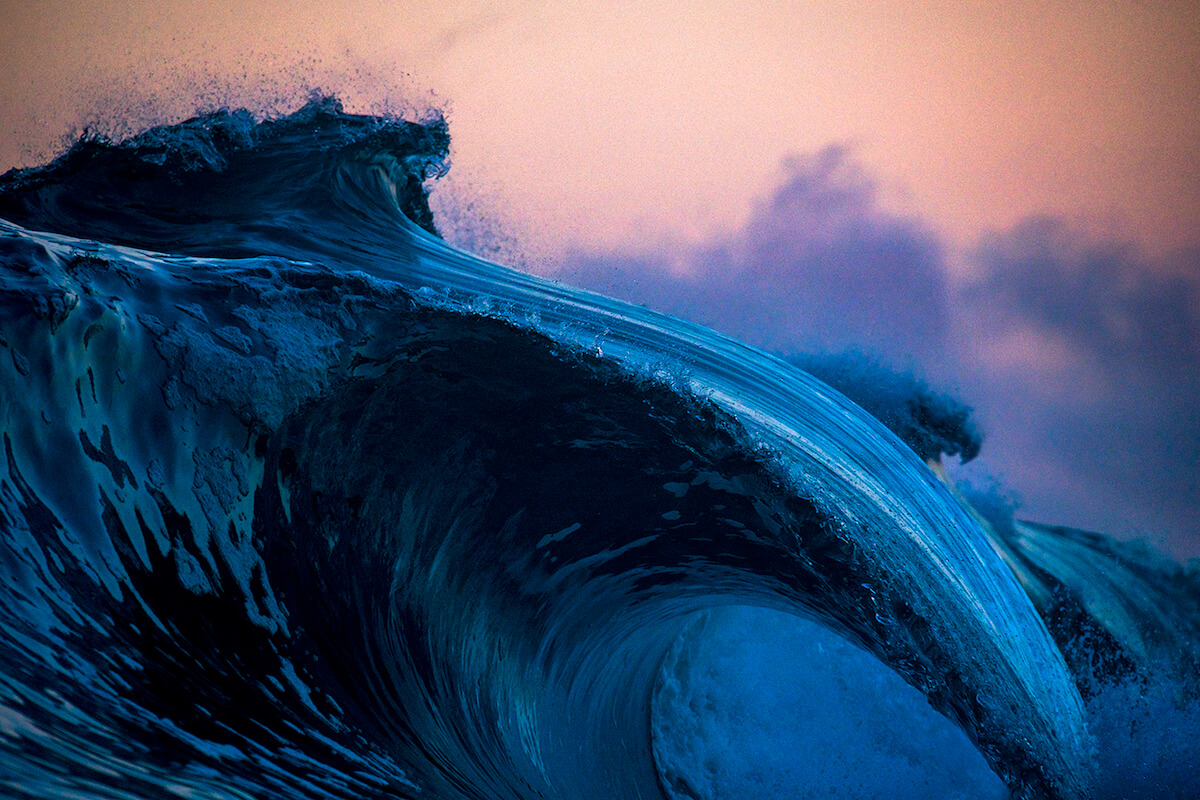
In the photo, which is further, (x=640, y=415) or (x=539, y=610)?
(x=539, y=610)

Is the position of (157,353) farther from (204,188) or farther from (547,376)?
(204,188)

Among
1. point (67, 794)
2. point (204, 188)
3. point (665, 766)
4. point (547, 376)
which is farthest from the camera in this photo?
point (665, 766)

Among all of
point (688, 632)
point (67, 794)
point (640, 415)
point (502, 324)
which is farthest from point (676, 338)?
point (67, 794)

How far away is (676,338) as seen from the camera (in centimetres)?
351

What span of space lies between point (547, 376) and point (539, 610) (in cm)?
120

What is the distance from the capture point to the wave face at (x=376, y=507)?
63.5 inches

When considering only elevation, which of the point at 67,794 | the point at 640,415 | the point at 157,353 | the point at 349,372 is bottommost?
the point at 67,794

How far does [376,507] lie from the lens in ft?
7.95

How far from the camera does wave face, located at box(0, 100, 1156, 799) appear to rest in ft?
5.29

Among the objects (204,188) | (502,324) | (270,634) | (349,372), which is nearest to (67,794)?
(270,634)

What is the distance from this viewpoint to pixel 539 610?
3133 millimetres

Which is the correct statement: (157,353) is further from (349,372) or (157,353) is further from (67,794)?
Answer: (67,794)

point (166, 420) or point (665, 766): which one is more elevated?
point (166, 420)

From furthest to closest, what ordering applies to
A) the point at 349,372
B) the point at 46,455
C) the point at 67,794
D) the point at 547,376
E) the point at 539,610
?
the point at 539,610, the point at 547,376, the point at 349,372, the point at 46,455, the point at 67,794
